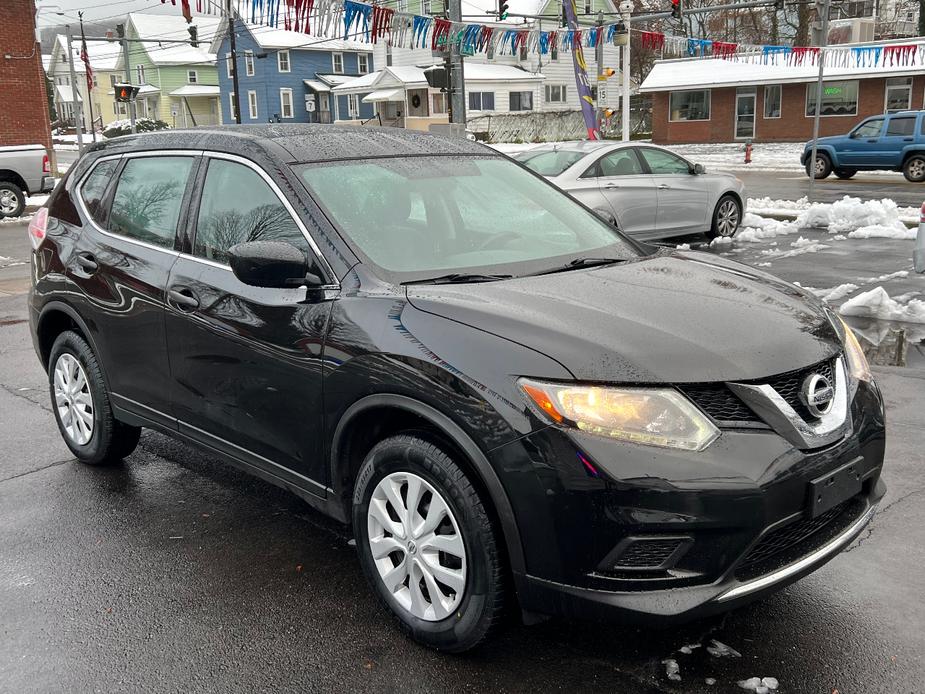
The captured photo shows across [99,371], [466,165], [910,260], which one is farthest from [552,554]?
[910,260]

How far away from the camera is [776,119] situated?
42.1 m

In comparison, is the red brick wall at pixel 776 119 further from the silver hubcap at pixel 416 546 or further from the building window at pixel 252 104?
the silver hubcap at pixel 416 546

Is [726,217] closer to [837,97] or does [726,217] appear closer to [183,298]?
[183,298]

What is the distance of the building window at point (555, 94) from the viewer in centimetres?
5556

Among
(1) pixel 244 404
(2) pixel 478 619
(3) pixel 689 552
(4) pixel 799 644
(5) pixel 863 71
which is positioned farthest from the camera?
(5) pixel 863 71

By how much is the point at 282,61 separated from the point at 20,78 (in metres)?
37.0

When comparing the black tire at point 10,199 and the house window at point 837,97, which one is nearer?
the black tire at point 10,199

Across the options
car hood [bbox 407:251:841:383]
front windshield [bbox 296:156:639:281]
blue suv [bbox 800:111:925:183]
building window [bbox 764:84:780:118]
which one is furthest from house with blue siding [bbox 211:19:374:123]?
car hood [bbox 407:251:841:383]

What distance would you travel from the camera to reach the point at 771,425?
9.08 feet

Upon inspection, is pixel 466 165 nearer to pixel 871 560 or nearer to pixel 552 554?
pixel 552 554

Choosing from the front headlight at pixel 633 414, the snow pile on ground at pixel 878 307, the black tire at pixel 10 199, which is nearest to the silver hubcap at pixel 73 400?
the front headlight at pixel 633 414

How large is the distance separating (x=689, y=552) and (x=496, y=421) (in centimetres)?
69

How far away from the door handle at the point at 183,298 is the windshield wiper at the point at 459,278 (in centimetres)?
116

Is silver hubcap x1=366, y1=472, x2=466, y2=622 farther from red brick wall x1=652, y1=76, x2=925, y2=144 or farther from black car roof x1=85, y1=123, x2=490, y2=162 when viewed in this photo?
red brick wall x1=652, y1=76, x2=925, y2=144
